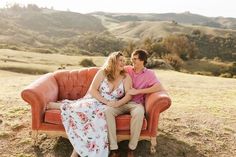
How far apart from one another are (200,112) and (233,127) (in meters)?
1.25

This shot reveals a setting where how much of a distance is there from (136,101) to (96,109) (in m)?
0.93

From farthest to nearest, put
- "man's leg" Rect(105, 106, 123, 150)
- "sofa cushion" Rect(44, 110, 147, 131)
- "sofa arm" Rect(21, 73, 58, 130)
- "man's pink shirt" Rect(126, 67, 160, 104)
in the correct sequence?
"man's pink shirt" Rect(126, 67, 160, 104) → "sofa arm" Rect(21, 73, 58, 130) → "sofa cushion" Rect(44, 110, 147, 131) → "man's leg" Rect(105, 106, 123, 150)

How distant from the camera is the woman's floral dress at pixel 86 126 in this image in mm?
6473

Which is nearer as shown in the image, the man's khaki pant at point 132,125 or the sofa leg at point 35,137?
the man's khaki pant at point 132,125

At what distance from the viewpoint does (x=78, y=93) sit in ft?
27.3

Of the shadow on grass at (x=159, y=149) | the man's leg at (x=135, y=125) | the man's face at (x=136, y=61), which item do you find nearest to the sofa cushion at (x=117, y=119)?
the man's leg at (x=135, y=125)

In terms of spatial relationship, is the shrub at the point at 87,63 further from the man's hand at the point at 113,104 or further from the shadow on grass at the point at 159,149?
the man's hand at the point at 113,104

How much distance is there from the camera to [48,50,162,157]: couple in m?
6.53

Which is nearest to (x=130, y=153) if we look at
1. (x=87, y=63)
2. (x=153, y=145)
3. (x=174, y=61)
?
(x=153, y=145)

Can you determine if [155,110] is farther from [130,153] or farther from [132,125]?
[130,153]

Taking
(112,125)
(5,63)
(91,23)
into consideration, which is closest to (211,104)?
(112,125)

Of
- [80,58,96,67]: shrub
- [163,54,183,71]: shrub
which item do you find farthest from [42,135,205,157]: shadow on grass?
[163,54,183,71]: shrub

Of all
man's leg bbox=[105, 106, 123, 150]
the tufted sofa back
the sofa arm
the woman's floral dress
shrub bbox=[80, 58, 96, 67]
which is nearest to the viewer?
the woman's floral dress

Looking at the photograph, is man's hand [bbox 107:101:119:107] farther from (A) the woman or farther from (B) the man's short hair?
(B) the man's short hair
